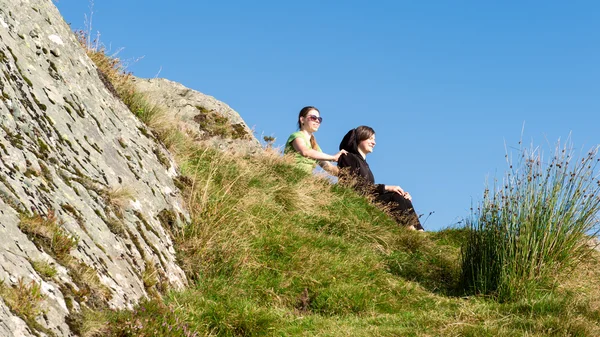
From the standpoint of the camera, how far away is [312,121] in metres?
11.3

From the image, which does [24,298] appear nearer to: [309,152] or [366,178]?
[309,152]

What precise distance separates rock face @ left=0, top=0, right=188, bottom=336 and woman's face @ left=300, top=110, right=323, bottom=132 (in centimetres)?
394

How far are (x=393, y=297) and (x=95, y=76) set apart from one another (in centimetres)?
409

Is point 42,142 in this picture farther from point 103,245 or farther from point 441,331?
point 441,331

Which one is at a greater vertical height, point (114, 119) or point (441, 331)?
point (114, 119)

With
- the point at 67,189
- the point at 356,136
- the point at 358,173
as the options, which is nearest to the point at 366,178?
the point at 358,173

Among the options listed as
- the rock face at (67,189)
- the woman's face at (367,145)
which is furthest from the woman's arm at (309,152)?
the rock face at (67,189)

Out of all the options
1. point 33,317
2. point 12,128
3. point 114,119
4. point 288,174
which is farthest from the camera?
point 288,174

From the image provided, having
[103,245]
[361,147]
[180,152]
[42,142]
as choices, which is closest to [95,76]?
[180,152]

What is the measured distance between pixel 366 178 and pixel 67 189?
6.88 meters

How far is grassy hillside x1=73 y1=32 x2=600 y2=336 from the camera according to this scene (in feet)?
17.7

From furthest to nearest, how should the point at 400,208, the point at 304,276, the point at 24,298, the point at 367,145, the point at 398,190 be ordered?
the point at 367,145 → the point at 398,190 → the point at 400,208 → the point at 304,276 → the point at 24,298

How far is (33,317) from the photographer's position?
3594mm

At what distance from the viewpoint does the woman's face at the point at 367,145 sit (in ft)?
37.6
